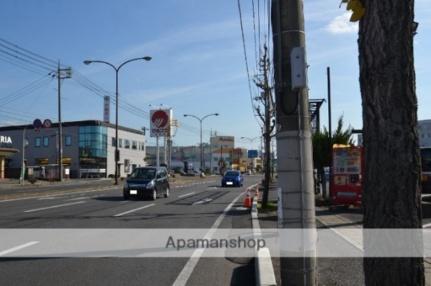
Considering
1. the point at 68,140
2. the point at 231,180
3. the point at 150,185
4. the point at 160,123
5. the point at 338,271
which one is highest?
the point at 160,123

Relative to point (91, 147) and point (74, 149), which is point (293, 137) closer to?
point (91, 147)

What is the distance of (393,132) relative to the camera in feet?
10.6

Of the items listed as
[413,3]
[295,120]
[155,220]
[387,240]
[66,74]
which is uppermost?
[66,74]

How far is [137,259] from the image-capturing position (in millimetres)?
9742

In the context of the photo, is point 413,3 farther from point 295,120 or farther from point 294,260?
point 294,260

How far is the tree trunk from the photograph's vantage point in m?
3.22

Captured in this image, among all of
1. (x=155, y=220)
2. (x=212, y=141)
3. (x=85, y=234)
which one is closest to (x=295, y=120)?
(x=85, y=234)

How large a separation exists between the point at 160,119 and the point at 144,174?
62.1 m

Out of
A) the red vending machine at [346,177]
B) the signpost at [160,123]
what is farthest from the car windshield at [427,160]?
the signpost at [160,123]

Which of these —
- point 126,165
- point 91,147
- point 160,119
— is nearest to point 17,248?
point 160,119

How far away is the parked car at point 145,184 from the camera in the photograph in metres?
28.8

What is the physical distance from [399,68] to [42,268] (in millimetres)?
7236

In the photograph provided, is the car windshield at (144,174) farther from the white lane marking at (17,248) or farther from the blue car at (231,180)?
the blue car at (231,180)

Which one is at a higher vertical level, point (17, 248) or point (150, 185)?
point (150, 185)
